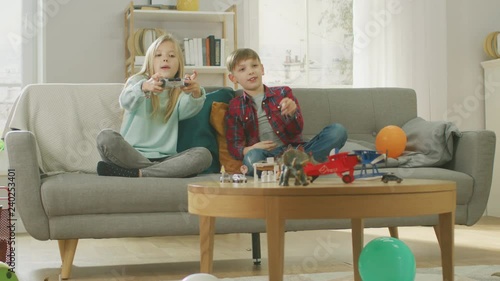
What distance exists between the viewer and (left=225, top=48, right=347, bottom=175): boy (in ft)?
10.4

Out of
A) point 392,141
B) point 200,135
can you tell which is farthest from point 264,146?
point 392,141

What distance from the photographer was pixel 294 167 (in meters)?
1.85

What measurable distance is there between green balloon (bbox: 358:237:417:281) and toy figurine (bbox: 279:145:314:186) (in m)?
0.22

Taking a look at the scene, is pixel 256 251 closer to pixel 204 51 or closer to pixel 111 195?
pixel 111 195

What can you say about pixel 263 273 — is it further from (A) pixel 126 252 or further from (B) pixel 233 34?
(B) pixel 233 34

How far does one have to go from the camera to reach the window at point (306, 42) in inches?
197

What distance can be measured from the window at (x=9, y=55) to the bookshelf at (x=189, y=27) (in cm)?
63

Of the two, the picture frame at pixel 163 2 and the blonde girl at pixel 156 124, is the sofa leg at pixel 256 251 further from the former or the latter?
the picture frame at pixel 163 2

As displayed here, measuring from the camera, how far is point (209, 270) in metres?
2.15

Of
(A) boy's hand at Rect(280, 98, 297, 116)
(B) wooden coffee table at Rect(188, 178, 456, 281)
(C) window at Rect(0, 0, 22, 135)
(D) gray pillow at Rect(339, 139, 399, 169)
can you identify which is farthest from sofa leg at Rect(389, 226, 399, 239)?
(C) window at Rect(0, 0, 22, 135)

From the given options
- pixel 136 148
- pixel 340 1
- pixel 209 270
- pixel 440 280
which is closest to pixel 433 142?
pixel 440 280

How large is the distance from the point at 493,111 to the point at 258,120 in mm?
2299

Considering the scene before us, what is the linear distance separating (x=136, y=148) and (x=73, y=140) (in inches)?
10.5

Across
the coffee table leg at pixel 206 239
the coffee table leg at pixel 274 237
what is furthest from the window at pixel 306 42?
the coffee table leg at pixel 274 237
